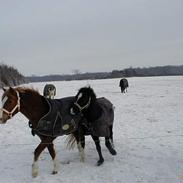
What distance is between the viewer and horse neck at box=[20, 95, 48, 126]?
6547 millimetres

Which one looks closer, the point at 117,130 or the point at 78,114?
the point at 78,114

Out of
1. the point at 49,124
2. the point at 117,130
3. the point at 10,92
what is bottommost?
the point at 117,130

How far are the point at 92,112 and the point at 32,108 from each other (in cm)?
135

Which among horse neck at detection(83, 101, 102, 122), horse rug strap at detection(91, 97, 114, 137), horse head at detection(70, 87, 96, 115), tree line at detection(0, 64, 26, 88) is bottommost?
tree line at detection(0, 64, 26, 88)

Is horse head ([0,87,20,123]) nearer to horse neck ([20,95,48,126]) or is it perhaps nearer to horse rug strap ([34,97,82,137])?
horse neck ([20,95,48,126])

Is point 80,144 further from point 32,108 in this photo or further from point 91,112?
point 32,108

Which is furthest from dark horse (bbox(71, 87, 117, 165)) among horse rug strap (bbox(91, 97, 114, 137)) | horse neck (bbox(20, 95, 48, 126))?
horse neck (bbox(20, 95, 48, 126))

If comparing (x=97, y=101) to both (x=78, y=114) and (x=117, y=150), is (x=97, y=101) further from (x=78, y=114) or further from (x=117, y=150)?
(x=117, y=150)

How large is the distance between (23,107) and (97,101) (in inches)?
69.6

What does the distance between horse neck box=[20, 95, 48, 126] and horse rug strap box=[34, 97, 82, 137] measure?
Answer: 0.12 meters

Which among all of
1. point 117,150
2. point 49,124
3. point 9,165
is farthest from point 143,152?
point 9,165

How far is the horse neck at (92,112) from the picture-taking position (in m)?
7.23

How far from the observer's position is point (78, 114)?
712cm

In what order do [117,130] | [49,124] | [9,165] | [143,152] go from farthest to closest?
[117,130] < [143,152] < [9,165] < [49,124]
